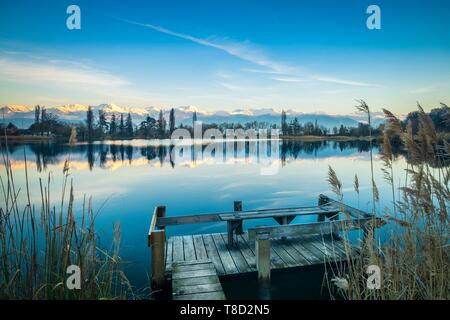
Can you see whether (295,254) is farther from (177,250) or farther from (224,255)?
(177,250)

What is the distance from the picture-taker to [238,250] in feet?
17.1

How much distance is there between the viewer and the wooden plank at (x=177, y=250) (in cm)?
492

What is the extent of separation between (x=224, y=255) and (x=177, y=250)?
1020 millimetres

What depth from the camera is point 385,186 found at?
14172mm

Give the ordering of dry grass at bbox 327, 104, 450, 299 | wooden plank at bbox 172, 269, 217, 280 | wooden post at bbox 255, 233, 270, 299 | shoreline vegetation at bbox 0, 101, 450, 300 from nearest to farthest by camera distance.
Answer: shoreline vegetation at bbox 0, 101, 450, 300 → dry grass at bbox 327, 104, 450, 299 → wooden plank at bbox 172, 269, 217, 280 → wooden post at bbox 255, 233, 270, 299

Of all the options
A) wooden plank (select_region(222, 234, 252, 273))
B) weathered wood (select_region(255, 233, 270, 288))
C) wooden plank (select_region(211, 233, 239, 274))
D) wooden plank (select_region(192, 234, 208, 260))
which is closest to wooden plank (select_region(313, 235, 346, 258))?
weathered wood (select_region(255, 233, 270, 288))

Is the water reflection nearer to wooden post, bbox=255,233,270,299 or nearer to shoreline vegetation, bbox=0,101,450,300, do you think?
shoreline vegetation, bbox=0,101,450,300

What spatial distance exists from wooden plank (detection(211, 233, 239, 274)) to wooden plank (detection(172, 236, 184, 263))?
0.75 metres

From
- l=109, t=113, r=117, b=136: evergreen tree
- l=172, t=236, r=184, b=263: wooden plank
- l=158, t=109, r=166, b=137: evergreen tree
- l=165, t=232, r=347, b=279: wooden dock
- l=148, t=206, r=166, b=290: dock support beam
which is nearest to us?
l=148, t=206, r=166, b=290: dock support beam

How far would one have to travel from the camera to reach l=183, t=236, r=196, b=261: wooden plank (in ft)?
16.3

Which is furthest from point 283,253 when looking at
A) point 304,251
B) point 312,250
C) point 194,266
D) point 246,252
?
point 194,266
